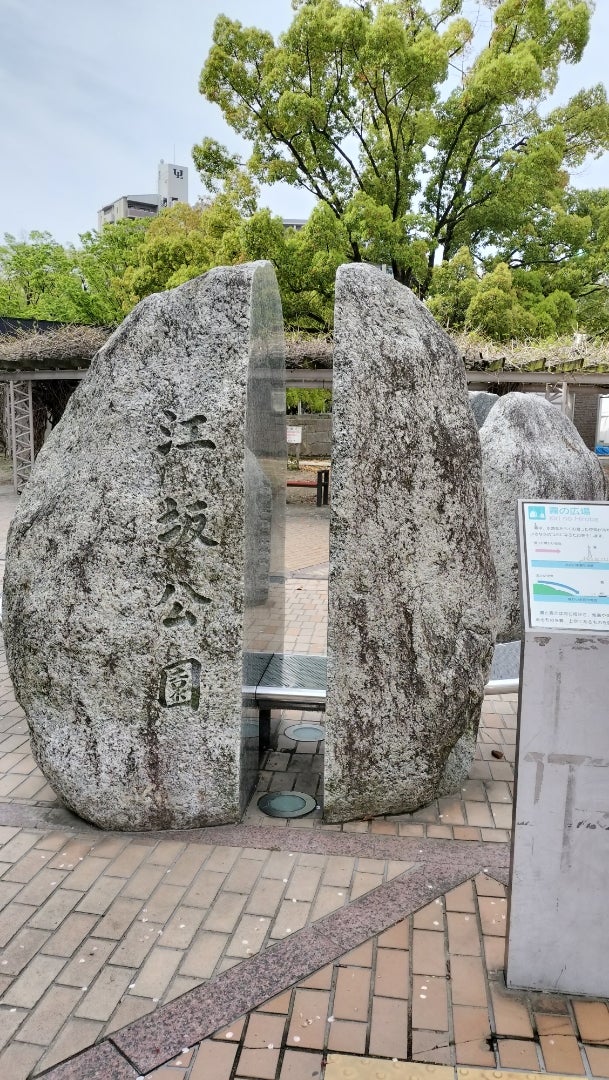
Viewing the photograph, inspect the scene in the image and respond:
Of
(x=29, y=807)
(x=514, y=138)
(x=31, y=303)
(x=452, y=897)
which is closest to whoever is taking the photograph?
(x=452, y=897)

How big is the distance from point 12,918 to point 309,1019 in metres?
1.29

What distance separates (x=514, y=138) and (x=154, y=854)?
1879cm

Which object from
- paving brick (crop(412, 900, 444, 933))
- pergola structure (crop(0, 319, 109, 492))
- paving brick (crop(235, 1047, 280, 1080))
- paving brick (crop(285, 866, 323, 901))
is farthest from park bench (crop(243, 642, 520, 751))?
pergola structure (crop(0, 319, 109, 492))

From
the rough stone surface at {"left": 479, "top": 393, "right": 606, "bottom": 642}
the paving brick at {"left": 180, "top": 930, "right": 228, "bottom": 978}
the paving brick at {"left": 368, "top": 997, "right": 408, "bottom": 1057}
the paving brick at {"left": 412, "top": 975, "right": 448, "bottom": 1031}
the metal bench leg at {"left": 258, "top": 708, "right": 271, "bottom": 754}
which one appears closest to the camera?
the paving brick at {"left": 368, "top": 997, "right": 408, "bottom": 1057}

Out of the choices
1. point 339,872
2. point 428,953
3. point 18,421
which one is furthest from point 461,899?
point 18,421

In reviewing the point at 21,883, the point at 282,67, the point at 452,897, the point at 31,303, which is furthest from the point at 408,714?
the point at 31,303

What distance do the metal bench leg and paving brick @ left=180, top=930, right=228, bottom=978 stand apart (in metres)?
1.54

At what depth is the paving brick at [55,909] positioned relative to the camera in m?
2.95

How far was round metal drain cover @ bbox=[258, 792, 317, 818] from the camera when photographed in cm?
379

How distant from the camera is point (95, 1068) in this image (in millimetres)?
2297

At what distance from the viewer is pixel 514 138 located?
17.6 metres

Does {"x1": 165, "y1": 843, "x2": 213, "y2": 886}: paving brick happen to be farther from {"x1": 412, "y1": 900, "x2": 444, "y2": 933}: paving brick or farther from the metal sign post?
the metal sign post

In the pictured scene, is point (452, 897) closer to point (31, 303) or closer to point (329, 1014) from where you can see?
point (329, 1014)

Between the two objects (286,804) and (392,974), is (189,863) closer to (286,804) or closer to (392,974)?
(286,804)
